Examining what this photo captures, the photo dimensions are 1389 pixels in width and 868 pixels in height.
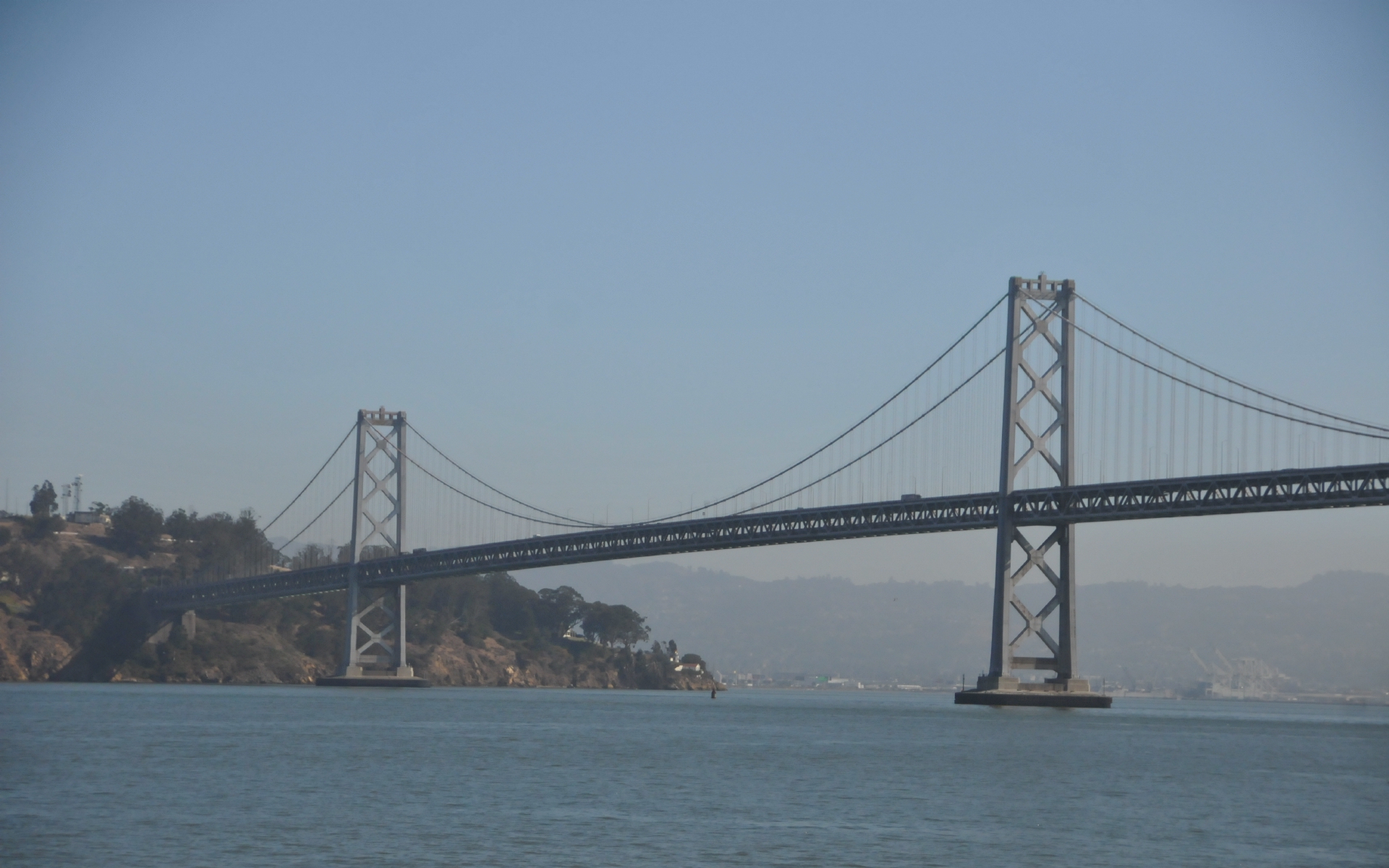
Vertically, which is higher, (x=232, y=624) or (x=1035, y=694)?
(x=1035, y=694)

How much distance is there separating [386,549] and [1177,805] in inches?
2974

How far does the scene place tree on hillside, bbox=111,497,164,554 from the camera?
380ft

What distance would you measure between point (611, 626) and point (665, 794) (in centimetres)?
10194

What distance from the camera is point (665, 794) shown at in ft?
88.6

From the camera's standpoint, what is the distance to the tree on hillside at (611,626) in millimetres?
128500

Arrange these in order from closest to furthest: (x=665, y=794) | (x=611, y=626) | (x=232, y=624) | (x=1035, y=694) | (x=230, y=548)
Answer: (x=665, y=794) < (x=1035, y=694) < (x=232, y=624) < (x=230, y=548) < (x=611, y=626)

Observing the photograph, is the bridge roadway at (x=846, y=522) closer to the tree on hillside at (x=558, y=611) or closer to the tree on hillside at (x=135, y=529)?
the tree on hillside at (x=135, y=529)

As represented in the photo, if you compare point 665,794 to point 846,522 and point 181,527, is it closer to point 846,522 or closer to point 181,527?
point 846,522

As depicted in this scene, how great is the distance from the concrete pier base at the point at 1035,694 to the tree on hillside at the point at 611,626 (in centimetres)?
7270

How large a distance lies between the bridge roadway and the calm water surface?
763cm

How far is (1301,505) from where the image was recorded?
4962 cm

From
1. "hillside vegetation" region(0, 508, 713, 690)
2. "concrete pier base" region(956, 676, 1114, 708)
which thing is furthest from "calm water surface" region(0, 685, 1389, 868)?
"hillside vegetation" region(0, 508, 713, 690)

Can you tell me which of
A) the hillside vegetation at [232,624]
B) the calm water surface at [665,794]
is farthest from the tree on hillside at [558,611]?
the calm water surface at [665,794]

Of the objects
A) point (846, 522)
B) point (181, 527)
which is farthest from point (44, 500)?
point (846, 522)
